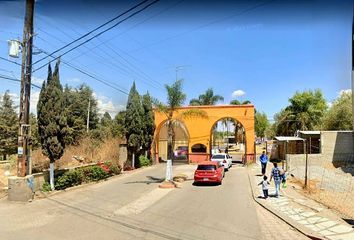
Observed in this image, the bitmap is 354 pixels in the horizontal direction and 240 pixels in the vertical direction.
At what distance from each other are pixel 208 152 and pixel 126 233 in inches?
1124

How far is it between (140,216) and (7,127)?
39.6 meters

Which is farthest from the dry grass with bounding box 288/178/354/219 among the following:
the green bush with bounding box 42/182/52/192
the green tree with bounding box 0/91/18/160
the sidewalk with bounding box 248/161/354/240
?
the green tree with bounding box 0/91/18/160

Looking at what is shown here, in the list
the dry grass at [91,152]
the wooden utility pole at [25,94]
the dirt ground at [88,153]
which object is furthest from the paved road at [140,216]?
the dry grass at [91,152]

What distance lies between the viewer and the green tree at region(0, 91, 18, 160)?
4509cm

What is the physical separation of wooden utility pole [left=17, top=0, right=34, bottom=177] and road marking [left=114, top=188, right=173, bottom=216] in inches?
217

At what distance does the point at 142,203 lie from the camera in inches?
627

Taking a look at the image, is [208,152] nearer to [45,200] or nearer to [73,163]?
[73,163]

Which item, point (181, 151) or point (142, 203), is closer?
point (142, 203)

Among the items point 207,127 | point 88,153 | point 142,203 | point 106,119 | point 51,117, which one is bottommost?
point 142,203

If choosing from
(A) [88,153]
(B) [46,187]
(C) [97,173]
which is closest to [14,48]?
(B) [46,187]

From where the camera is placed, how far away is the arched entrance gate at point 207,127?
37438 mm

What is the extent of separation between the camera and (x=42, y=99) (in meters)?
18.6

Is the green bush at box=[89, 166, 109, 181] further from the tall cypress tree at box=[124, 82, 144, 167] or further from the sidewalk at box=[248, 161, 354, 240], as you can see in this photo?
the sidewalk at box=[248, 161, 354, 240]

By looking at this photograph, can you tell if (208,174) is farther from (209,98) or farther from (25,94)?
(209,98)
